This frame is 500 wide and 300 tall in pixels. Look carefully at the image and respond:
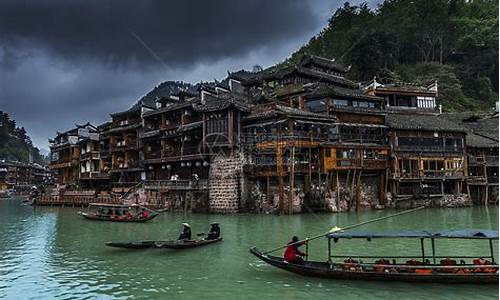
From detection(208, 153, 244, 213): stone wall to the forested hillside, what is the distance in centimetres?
3014

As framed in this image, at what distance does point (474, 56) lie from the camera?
211 ft

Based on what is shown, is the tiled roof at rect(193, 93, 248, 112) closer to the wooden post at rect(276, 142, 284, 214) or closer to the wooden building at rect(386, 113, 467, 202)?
the wooden post at rect(276, 142, 284, 214)

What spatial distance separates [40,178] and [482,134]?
336ft

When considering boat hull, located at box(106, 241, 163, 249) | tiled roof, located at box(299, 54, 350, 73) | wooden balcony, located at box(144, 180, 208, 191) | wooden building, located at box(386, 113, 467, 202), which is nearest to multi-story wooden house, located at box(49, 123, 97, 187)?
wooden balcony, located at box(144, 180, 208, 191)

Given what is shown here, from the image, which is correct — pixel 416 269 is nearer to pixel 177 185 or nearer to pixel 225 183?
pixel 225 183

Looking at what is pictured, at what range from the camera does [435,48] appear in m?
68.3

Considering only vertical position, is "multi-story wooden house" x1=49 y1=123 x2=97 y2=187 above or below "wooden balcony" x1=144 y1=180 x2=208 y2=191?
above

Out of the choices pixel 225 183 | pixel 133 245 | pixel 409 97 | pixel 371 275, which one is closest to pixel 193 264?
pixel 133 245

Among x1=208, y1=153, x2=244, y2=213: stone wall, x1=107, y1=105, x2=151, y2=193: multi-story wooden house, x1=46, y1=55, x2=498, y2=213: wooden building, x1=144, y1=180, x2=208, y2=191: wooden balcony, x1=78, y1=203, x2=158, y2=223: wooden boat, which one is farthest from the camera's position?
x1=107, y1=105, x2=151, y2=193: multi-story wooden house

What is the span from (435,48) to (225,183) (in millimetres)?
49182

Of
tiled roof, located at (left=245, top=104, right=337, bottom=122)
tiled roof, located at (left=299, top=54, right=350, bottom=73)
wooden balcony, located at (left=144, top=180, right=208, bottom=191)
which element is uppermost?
tiled roof, located at (left=299, top=54, right=350, bottom=73)

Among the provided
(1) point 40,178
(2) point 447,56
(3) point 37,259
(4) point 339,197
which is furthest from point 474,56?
(1) point 40,178

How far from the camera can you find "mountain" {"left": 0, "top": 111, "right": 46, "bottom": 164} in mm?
116312

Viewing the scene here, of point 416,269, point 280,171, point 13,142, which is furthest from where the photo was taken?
point 13,142
